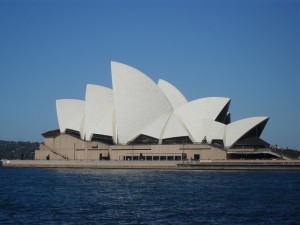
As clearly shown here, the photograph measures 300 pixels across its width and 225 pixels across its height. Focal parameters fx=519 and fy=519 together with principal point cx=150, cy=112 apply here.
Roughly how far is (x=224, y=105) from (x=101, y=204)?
5080cm

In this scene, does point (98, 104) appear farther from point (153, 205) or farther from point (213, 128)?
point (153, 205)

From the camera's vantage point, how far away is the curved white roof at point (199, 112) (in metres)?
78.9

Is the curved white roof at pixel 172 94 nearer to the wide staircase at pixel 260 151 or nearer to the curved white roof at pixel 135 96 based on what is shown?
the curved white roof at pixel 135 96

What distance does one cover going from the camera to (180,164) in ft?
244

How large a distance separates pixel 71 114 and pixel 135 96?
15279 mm

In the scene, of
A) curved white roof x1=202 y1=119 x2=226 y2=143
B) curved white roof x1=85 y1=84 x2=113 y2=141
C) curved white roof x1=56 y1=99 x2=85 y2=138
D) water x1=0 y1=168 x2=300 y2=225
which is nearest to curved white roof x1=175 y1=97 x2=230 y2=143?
curved white roof x1=202 y1=119 x2=226 y2=143

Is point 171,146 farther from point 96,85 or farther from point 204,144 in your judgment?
point 96,85

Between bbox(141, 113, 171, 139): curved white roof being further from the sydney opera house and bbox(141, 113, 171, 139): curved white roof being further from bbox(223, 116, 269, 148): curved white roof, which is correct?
bbox(223, 116, 269, 148): curved white roof

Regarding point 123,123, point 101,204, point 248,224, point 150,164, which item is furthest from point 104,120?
point 248,224

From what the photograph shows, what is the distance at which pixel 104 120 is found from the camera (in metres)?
84.2

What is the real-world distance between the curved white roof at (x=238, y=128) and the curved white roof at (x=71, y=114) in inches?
986

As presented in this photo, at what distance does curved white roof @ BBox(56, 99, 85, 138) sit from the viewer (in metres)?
87.8

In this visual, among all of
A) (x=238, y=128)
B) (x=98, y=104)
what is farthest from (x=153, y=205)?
(x=98, y=104)

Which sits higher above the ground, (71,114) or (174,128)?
(71,114)
